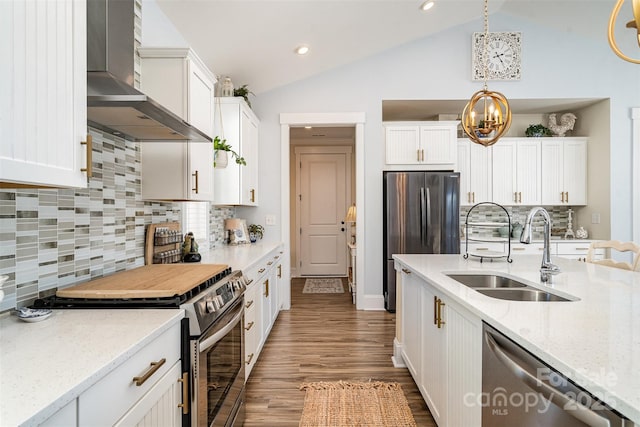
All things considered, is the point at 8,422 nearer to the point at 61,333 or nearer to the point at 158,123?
the point at 61,333

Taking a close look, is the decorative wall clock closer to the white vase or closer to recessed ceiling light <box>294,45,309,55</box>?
recessed ceiling light <box>294,45,309,55</box>

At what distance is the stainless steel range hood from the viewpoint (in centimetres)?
131

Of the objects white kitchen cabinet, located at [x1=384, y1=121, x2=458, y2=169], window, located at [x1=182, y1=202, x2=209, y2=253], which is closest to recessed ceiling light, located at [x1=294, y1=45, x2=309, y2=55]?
white kitchen cabinet, located at [x1=384, y1=121, x2=458, y2=169]

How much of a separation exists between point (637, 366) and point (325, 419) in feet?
5.41

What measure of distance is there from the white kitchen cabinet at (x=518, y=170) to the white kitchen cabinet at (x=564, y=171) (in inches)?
4.1

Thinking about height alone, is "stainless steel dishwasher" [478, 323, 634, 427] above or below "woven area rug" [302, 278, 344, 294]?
above

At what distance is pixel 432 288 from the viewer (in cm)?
190

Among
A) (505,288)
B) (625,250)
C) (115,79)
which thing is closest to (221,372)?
(115,79)

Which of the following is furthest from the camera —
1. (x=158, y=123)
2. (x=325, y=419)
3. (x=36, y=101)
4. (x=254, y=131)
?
(x=254, y=131)

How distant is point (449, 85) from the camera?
4.20 metres

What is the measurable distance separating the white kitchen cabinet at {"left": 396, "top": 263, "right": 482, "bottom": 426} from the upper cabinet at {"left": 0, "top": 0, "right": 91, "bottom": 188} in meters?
1.51

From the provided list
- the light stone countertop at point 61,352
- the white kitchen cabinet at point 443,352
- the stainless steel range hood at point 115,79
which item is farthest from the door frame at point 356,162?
the light stone countertop at point 61,352

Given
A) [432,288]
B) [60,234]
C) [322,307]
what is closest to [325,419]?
[432,288]

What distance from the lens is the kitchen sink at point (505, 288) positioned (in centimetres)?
166
